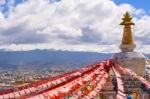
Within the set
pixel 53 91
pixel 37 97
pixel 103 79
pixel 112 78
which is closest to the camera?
pixel 37 97

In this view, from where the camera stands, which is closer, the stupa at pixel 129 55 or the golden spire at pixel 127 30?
the stupa at pixel 129 55

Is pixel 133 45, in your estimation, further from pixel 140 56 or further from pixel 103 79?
pixel 103 79

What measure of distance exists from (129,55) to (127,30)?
1.49 meters

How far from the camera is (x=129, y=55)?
2273cm

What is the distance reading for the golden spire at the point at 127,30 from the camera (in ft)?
75.8

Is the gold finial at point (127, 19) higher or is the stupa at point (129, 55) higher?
the gold finial at point (127, 19)

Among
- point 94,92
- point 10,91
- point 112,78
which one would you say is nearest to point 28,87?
point 10,91

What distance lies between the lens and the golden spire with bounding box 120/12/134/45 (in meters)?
23.1

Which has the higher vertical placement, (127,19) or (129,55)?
(127,19)

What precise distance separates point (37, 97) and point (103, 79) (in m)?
5.80

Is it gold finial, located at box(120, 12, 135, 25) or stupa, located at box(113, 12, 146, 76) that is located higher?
gold finial, located at box(120, 12, 135, 25)

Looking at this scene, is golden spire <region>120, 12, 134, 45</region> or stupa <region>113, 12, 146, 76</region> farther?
golden spire <region>120, 12, 134, 45</region>

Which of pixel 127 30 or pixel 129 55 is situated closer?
pixel 129 55

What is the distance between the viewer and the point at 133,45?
23156mm
